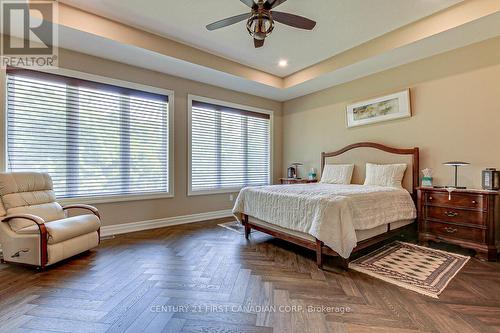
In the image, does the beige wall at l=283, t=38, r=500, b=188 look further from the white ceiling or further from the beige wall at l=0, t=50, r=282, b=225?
the beige wall at l=0, t=50, r=282, b=225

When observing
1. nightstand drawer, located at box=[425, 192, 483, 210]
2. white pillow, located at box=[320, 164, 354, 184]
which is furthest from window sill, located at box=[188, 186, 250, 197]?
nightstand drawer, located at box=[425, 192, 483, 210]

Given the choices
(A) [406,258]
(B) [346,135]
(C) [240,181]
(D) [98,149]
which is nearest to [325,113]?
(B) [346,135]

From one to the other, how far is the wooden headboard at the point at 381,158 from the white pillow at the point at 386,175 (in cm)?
15

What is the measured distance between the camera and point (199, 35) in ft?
11.8

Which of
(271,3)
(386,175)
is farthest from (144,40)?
(386,175)

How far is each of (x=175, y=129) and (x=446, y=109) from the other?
4555 mm

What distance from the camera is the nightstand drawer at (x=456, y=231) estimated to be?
2.92 meters

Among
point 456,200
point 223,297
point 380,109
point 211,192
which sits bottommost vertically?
point 223,297

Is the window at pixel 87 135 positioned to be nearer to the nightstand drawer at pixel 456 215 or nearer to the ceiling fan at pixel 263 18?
the ceiling fan at pixel 263 18

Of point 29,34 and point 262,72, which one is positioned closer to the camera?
point 29,34

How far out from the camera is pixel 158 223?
4.37m

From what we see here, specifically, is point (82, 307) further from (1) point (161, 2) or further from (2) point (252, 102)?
(2) point (252, 102)

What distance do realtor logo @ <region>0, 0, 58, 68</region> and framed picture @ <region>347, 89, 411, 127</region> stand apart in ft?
16.1

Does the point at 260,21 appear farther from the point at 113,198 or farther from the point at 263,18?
the point at 113,198
